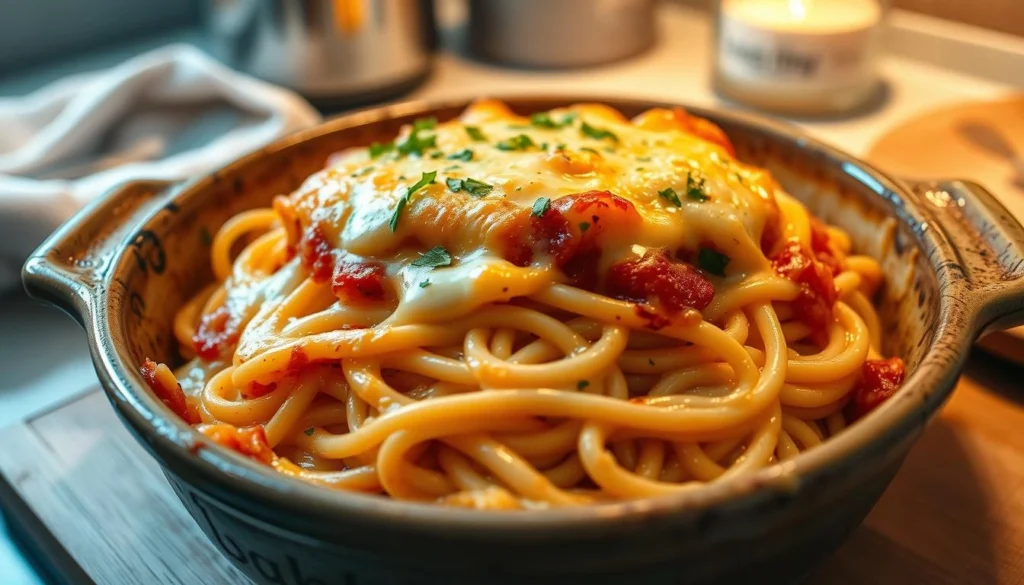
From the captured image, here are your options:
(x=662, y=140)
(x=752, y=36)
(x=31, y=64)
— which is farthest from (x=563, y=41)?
(x=31, y=64)

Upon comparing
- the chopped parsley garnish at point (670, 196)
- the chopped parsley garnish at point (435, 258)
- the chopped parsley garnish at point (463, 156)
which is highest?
the chopped parsley garnish at point (463, 156)

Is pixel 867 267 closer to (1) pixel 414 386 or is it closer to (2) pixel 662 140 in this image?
(2) pixel 662 140

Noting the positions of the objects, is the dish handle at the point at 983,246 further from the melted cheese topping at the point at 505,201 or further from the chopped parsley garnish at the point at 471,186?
the chopped parsley garnish at the point at 471,186

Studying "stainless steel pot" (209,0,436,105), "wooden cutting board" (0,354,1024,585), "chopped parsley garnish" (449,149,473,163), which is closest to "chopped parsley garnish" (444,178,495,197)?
"chopped parsley garnish" (449,149,473,163)

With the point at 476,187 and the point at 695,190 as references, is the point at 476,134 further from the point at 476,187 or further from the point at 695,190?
the point at 695,190

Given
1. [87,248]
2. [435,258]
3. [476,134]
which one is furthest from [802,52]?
[87,248]

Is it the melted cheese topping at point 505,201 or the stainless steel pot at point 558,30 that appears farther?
the stainless steel pot at point 558,30

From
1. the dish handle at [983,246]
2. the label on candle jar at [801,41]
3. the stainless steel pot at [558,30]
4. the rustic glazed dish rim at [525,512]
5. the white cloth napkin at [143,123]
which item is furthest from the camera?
the stainless steel pot at [558,30]

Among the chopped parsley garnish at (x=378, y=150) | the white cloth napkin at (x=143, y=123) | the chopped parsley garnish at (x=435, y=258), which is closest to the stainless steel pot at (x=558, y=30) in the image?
the white cloth napkin at (x=143, y=123)
